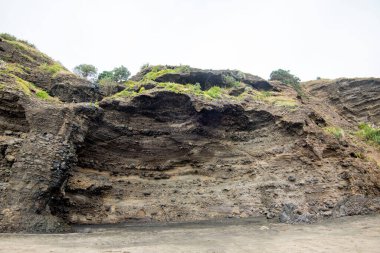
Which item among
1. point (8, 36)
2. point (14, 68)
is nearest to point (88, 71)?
point (8, 36)

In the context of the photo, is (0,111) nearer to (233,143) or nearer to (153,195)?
(153,195)

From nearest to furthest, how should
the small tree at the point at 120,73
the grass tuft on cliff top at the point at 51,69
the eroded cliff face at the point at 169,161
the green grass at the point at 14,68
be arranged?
1. the eroded cliff face at the point at 169,161
2. the green grass at the point at 14,68
3. the grass tuft on cliff top at the point at 51,69
4. the small tree at the point at 120,73

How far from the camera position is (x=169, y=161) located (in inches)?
863

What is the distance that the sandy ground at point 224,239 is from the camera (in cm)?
1034

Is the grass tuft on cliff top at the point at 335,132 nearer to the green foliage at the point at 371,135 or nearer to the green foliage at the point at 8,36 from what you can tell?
the green foliage at the point at 371,135

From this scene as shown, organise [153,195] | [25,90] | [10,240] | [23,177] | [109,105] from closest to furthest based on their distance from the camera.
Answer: [10,240], [23,177], [25,90], [153,195], [109,105]

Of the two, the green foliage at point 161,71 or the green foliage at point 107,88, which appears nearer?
the green foliage at point 107,88

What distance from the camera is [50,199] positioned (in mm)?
15602

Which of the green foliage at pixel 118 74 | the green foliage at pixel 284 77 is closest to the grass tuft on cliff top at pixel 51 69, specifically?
the green foliage at pixel 118 74

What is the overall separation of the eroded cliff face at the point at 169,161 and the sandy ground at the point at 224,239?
7.29ft

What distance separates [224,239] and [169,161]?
395 inches

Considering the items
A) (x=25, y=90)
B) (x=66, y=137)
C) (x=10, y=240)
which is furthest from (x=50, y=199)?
(x=25, y=90)

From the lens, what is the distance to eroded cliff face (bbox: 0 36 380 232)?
15.9 meters

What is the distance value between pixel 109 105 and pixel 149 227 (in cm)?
947
